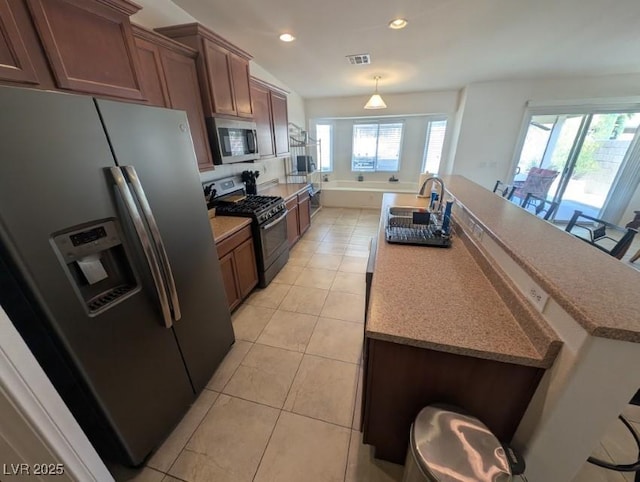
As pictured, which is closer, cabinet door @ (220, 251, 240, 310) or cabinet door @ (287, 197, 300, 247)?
cabinet door @ (220, 251, 240, 310)

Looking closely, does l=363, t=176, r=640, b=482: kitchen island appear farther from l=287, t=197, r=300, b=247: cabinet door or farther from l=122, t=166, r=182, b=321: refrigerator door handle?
l=287, t=197, r=300, b=247: cabinet door

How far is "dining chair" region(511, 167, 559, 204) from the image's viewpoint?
178 inches

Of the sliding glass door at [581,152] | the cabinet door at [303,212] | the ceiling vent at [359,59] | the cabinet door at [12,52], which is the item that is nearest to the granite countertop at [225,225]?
the cabinet door at [12,52]

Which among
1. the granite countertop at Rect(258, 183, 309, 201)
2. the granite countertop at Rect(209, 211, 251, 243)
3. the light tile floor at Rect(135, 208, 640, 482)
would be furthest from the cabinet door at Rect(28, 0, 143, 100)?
the granite countertop at Rect(258, 183, 309, 201)

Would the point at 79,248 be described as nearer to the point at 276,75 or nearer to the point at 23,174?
the point at 23,174

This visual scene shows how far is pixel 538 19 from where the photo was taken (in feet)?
7.16

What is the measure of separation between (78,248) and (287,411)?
1402mm

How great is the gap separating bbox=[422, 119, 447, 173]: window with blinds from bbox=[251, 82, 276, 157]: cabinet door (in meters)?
3.99

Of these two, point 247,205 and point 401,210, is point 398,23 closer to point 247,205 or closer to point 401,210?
point 401,210

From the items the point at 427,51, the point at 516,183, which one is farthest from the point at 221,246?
the point at 516,183

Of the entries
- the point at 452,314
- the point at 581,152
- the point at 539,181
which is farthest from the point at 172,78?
the point at 581,152

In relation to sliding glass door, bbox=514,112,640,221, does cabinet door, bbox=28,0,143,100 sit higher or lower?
higher

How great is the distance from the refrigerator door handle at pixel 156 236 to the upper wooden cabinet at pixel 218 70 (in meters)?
A: 1.39

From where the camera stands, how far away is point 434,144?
5.46 m
